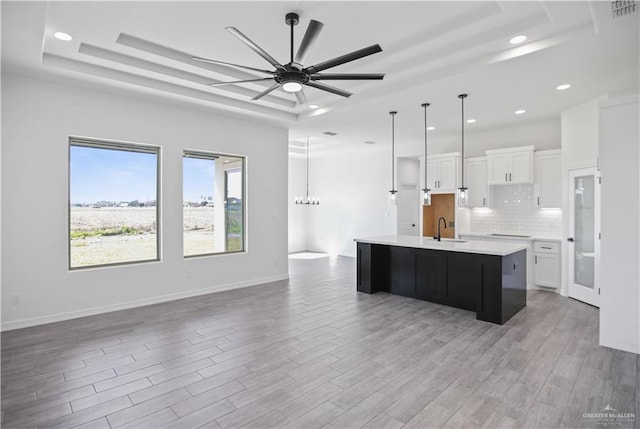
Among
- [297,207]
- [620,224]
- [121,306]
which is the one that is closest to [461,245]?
[620,224]

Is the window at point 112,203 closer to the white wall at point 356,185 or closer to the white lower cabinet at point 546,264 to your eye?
the white wall at point 356,185

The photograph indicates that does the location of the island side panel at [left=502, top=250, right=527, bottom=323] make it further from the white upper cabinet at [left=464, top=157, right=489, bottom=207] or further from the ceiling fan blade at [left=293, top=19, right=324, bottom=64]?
the ceiling fan blade at [left=293, top=19, right=324, bottom=64]

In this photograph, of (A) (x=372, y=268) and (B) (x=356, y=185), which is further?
(B) (x=356, y=185)

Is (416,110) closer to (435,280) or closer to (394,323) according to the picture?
(435,280)

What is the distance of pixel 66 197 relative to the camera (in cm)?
451

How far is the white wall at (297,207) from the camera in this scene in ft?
35.9

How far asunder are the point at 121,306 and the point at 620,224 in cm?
620

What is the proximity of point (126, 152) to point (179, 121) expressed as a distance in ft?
3.06

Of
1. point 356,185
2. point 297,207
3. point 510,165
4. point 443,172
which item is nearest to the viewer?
point 510,165

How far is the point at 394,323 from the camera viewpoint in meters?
4.28

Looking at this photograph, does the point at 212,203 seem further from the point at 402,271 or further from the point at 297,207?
the point at 297,207

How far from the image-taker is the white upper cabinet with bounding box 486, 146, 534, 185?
6234mm

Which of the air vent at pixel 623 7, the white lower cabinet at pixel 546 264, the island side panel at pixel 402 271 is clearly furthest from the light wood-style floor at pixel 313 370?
the air vent at pixel 623 7

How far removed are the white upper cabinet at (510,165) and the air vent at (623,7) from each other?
362 cm
